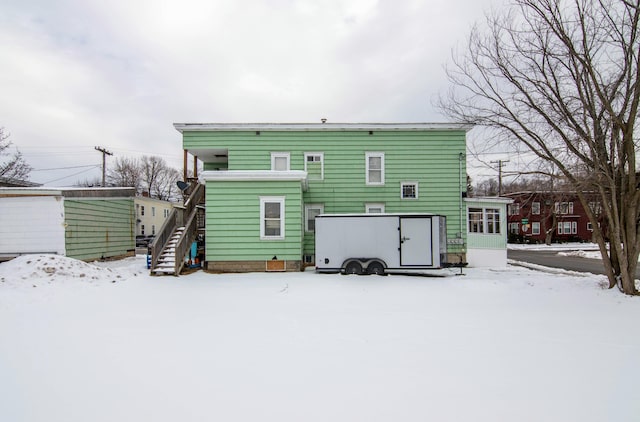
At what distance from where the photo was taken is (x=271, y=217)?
43.7ft

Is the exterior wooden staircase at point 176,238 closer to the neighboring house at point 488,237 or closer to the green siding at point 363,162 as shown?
the green siding at point 363,162

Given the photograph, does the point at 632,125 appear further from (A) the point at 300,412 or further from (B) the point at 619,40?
(A) the point at 300,412

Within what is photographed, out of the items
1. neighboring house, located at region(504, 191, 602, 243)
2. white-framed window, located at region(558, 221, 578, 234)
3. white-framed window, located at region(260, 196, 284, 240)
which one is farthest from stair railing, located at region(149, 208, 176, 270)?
white-framed window, located at region(558, 221, 578, 234)

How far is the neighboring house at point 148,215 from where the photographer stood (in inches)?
1344

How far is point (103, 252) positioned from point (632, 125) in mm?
20868

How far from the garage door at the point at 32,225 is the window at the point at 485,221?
59.9 feet

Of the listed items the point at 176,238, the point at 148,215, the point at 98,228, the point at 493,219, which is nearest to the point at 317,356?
the point at 176,238

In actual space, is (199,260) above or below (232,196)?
below

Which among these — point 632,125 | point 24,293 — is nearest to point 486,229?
point 632,125

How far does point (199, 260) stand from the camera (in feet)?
46.8

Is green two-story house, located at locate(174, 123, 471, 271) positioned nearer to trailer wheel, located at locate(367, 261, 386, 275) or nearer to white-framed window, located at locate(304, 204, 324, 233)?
white-framed window, located at locate(304, 204, 324, 233)

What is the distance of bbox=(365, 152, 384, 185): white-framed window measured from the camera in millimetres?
16094

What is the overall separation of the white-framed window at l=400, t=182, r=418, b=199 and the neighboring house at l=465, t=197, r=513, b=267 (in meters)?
2.78

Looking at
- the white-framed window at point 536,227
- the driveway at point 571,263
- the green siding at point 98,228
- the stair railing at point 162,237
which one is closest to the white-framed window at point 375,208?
the stair railing at point 162,237
